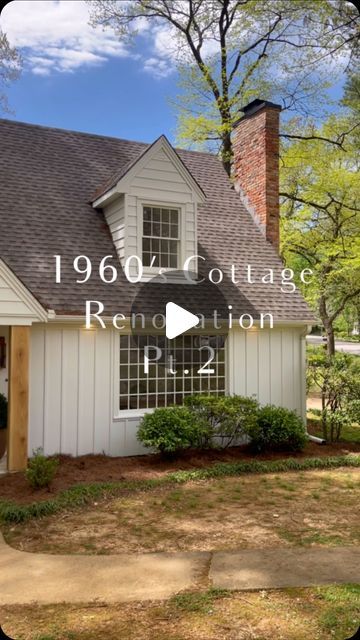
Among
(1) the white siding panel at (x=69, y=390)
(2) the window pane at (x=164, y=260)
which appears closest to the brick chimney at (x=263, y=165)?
(2) the window pane at (x=164, y=260)

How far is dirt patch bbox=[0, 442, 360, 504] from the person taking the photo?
23.4 ft

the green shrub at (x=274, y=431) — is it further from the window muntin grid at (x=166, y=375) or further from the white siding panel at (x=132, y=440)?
the white siding panel at (x=132, y=440)

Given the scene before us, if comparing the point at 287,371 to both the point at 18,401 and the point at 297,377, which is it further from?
the point at 18,401

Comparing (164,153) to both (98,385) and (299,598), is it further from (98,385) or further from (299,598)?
(299,598)

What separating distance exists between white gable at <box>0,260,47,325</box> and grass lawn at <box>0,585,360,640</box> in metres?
4.87

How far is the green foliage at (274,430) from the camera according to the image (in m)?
9.66

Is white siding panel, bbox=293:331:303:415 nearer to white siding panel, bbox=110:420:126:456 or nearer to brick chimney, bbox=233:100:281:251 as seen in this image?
brick chimney, bbox=233:100:281:251

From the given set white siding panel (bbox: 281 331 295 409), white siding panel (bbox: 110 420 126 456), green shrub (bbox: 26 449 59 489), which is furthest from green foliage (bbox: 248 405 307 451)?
green shrub (bbox: 26 449 59 489)

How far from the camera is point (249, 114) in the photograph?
13469mm

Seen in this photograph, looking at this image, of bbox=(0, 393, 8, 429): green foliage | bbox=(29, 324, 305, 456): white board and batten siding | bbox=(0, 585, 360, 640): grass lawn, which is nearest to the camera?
bbox=(0, 585, 360, 640): grass lawn

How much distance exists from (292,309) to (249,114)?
5760mm

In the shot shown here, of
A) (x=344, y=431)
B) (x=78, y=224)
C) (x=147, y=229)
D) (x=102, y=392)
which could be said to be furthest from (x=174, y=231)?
(x=344, y=431)

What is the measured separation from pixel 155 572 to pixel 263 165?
34.7 feet

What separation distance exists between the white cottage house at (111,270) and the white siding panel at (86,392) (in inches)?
0.7
